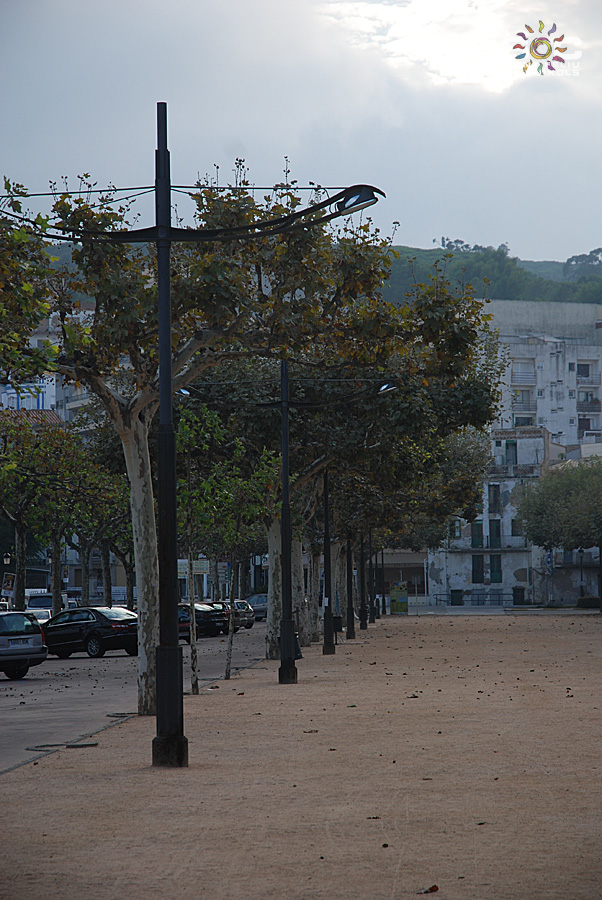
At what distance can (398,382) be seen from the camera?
26.5m

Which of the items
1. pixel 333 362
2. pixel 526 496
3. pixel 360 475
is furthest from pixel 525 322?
pixel 333 362

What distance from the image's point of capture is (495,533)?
9988 cm

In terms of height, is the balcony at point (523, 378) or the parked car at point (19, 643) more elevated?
the balcony at point (523, 378)

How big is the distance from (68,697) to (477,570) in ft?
264

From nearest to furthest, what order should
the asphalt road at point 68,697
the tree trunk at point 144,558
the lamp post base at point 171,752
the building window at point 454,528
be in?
1. the lamp post base at point 171,752
2. the asphalt road at point 68,697
3. the tree trunk at point 144,558
4. the building window at point 454,528

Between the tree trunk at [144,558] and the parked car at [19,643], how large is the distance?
1031cm

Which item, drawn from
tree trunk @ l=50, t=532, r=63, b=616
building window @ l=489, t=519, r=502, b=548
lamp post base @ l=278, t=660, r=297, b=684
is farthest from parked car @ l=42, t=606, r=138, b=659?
building window @ l=489, t=519, r=502, b=548

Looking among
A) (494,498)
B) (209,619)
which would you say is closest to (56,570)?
(209,619)

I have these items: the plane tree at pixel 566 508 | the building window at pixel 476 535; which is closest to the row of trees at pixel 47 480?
the plane tree at pixel 566 508

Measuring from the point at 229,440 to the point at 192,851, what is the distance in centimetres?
2419

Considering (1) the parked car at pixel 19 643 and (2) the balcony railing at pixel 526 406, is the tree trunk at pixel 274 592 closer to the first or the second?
(1) the parked car at pixel 19 643

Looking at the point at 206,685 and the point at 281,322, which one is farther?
the point at 206,685

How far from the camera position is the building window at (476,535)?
100 m

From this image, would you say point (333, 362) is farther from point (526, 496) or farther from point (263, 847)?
point (526, 496)
